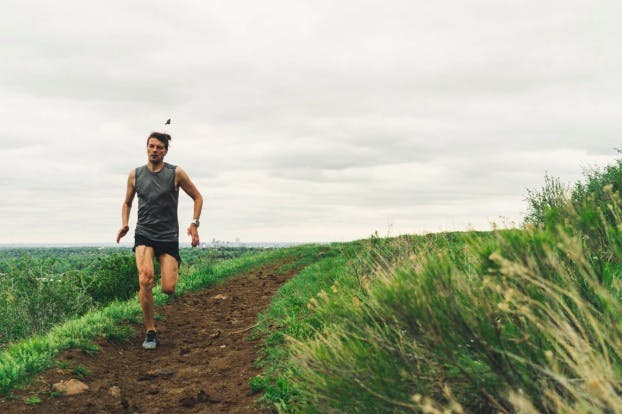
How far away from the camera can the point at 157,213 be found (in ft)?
23.5

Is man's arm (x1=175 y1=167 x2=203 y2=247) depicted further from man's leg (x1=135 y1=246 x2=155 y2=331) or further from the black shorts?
man's leg (x1=135 y1=246 x2=155 y2=331)

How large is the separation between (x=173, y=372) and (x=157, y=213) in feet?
7.54

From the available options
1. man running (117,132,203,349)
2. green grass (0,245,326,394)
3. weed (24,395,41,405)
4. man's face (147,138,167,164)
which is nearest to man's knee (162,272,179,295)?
man running (117,132,203,349)

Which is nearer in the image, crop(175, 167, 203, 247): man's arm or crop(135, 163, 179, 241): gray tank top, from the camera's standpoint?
crop(135, 163, 179, 241): gray tank top

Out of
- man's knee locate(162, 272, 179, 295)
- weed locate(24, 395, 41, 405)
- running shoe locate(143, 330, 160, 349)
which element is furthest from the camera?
man's knee locate(162, 272, 179, 295)

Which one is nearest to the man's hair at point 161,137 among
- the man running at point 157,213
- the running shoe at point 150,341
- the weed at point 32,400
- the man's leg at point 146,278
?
the man running at point 157,213

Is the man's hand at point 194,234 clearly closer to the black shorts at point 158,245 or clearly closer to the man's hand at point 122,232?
the black shorts at point 158,245

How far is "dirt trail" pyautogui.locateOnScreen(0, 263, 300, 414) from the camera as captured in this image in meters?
4.72

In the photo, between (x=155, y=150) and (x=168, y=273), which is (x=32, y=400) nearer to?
(x=168, y=273)

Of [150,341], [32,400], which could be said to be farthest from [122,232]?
[32,400]

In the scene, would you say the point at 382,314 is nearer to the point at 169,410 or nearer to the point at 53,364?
the point at 169,410

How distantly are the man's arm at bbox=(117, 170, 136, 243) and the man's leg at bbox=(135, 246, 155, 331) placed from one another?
38 cm

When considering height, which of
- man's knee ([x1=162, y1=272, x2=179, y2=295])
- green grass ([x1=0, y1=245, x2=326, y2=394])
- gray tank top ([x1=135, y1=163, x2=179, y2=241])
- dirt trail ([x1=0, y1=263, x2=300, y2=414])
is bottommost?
dirt trail ([x1=0, y1=263, x2=300, y2=414])

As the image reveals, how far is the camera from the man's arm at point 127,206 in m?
7.29
